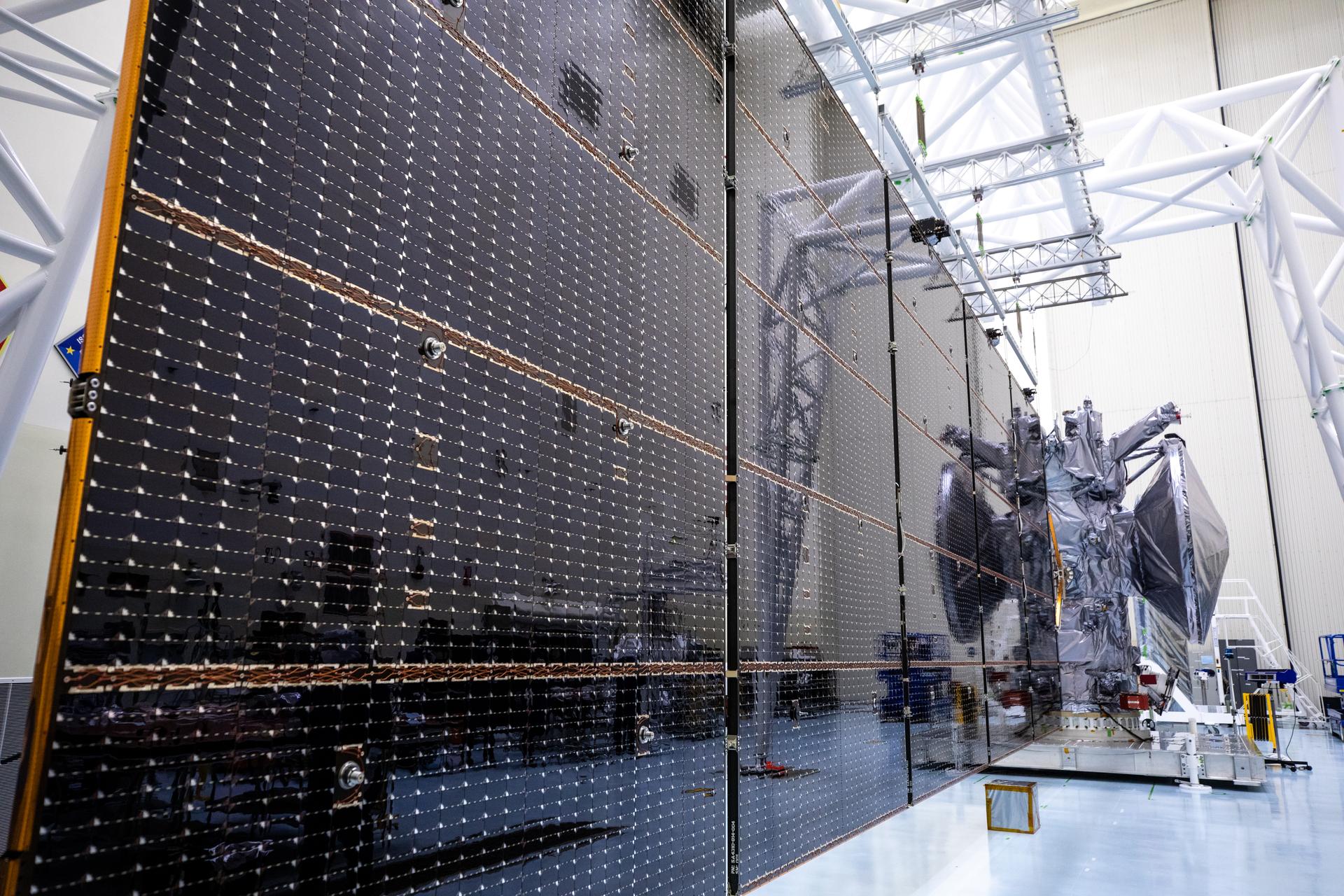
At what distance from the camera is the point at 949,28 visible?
9.55m

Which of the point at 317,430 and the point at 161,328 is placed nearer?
the point at 161,328

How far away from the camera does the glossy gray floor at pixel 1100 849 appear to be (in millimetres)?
5688

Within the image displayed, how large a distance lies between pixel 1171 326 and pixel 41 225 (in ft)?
82.2

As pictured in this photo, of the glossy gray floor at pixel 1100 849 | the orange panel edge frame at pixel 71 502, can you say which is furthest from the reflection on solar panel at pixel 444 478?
the glossy gray floor at pixel 1100 849

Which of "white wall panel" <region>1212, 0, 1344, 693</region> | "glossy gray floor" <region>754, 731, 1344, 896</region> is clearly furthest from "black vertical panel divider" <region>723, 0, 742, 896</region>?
"white wall panel" <region>1212, 0, 1344, 693</region>

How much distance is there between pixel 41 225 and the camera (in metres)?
4.99

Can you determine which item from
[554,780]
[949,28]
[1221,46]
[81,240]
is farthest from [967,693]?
[1221,46]

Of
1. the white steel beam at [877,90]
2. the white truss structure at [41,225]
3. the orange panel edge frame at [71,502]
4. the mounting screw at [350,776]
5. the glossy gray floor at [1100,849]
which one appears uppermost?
the white steel beam at [877,90]

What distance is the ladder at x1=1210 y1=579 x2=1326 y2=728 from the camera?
19344mm

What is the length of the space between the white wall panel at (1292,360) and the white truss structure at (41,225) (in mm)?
24216

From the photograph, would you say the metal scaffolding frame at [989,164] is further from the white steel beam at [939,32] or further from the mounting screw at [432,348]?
the mounting screw at [432,348]

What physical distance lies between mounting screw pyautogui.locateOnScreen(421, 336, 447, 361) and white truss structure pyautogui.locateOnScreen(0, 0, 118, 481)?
3001mm

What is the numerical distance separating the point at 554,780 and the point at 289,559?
3.85ft

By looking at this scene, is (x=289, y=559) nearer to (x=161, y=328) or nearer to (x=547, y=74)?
(x=161, y=328)
